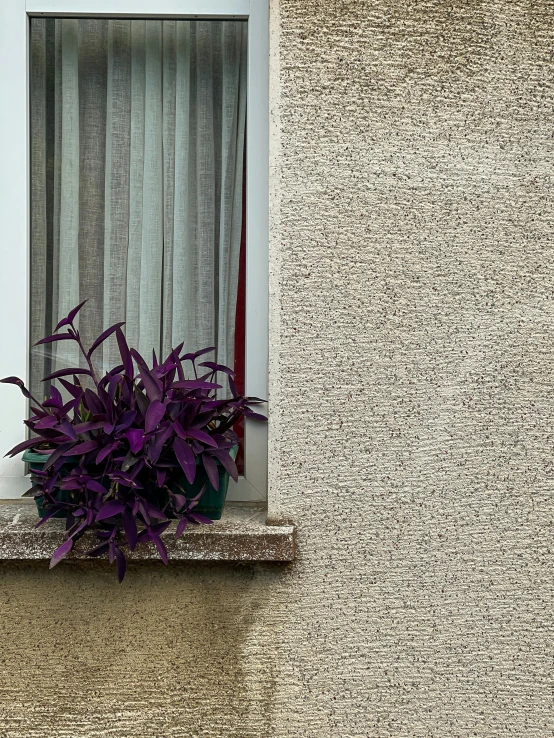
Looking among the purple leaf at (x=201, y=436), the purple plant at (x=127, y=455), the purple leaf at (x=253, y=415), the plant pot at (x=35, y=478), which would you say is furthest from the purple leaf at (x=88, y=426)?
the purple leaf at (x=253, y=415)

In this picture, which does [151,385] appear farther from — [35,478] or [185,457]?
[35,478]

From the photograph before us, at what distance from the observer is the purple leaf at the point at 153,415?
5.14 feet

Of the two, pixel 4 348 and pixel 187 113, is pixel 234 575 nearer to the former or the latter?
pixel 4 348

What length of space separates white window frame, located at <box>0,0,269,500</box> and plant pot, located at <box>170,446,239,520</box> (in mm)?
169

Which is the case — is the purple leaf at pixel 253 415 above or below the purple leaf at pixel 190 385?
below

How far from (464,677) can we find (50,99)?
83.0 inches

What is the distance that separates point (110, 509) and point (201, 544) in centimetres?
26

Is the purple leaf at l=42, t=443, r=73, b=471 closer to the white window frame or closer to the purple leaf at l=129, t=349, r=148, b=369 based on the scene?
the purple leaf at l=129, t=349, r=148, b=369

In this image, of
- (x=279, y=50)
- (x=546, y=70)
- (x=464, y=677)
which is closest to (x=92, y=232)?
(x=279, y=50)

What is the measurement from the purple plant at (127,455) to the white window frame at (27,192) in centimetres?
27

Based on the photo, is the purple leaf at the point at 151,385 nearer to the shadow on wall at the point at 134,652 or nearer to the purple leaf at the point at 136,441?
the purple leaf at the point at 136,441

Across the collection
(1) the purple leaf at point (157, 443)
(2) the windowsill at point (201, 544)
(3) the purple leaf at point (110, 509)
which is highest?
(1) the purple leaf at point (157, 443)

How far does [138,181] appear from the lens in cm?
203

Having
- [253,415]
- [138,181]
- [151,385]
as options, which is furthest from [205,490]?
[138,181]
